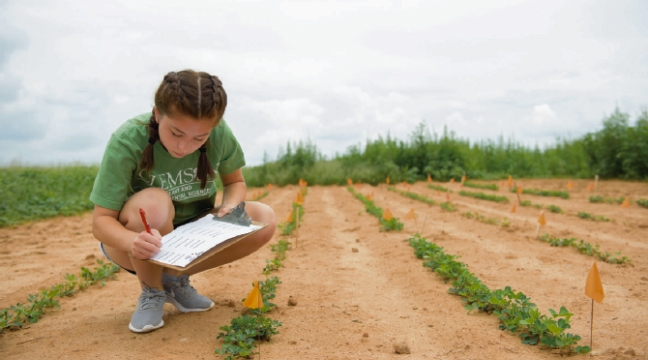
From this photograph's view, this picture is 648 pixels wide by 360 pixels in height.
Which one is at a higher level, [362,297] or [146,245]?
[146,245]

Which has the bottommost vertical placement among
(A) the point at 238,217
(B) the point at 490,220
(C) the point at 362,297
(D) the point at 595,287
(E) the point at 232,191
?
(C) the point at 362,297

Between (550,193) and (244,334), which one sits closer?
(244,334)

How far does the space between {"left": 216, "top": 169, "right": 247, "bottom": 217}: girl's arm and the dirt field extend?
67 centimetres

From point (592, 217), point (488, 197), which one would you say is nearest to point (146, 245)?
point (592, 217)

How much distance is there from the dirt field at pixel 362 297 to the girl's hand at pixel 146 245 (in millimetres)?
504

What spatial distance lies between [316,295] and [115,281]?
178cm

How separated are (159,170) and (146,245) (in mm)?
579

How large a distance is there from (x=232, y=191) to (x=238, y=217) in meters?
0.42

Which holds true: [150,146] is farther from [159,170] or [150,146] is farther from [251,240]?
[251,240]

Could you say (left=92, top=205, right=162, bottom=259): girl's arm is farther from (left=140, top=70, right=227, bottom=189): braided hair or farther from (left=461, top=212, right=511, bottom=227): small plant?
(left=461, top=212, right=511, bottom=227): small plant

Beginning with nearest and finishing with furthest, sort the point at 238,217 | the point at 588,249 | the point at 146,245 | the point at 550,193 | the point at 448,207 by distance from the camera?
the point at 146,245 < the point at 238,217 < the point at 588,249 < the point at 448,207 < the point at 550,193

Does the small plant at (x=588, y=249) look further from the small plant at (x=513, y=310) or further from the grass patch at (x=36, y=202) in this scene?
the grass patch at (x=36, y=202)

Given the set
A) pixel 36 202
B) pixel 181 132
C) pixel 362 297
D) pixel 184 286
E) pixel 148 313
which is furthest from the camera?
pixel 36 202

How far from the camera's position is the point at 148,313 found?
2795 mm
